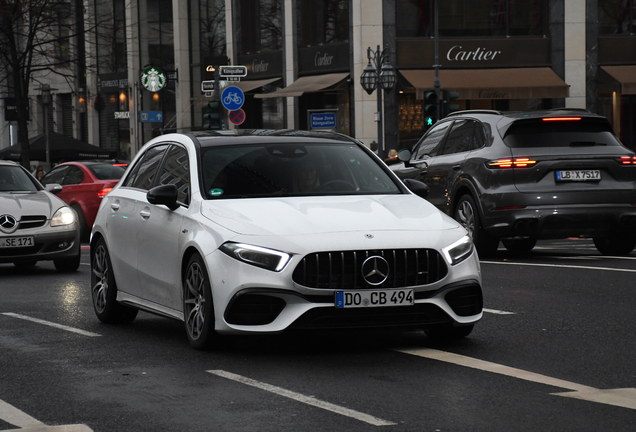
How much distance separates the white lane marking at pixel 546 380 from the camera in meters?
5.88

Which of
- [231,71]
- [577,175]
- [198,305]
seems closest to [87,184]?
[231,71]

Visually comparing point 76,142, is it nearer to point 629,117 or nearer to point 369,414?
point 629,117

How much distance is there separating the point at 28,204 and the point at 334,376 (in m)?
9.04

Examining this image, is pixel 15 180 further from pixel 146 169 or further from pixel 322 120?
pixel 322 120

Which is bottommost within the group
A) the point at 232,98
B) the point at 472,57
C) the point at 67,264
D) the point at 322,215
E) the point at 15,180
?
the point at 67,264

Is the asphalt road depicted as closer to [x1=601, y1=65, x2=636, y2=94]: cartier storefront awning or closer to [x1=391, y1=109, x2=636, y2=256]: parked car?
[x1=391, y1=109, x2=636, y2=256]: parked car

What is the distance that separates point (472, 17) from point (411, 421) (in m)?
34.1

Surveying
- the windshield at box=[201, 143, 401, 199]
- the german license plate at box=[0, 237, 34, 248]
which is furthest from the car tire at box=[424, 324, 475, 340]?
the german license plate at box=[0, 237, 34, 248]

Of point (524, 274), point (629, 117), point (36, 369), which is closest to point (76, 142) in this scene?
point (629, 117)

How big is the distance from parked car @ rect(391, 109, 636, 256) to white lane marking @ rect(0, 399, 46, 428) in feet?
28.2

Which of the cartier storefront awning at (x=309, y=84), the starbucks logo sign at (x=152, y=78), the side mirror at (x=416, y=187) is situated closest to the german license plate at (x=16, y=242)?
the side mirror at (x=416, y=187)

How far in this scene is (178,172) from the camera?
856 centimetres

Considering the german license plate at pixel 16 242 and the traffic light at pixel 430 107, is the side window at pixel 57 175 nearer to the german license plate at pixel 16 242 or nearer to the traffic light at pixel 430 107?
the german license plate at pixel 16 242

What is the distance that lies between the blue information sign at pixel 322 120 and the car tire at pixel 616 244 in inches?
598
